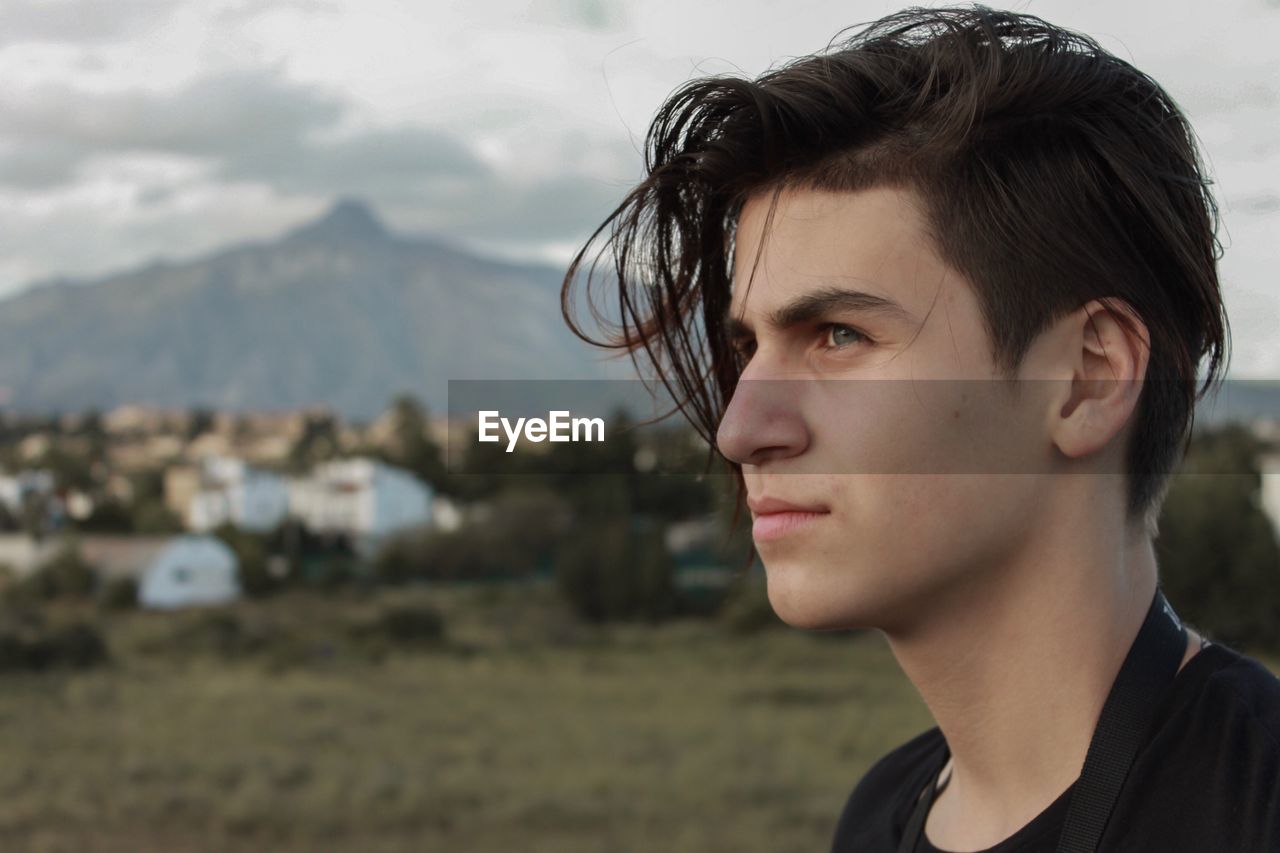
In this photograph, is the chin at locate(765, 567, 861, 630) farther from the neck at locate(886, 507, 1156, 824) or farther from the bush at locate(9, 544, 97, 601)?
the bush at locate(9, 544, 97, 601)

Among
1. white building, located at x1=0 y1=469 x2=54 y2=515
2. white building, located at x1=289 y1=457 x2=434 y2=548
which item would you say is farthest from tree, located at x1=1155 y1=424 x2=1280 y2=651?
white building, located at x1=0 y1=469 x2=54 y2=515

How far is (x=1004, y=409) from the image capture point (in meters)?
0.97

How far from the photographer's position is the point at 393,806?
1833 cm

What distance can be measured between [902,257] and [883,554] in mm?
232

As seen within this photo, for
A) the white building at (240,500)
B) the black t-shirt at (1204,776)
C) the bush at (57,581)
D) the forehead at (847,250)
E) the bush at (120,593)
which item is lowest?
the bush at (120,593)

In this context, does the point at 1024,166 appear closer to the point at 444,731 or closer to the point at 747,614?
the point at 444,731

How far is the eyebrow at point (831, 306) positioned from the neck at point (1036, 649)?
0.71ft

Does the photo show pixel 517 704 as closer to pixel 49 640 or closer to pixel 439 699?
pixel 439 699

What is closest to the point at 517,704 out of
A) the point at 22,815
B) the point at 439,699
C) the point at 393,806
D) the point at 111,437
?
the point at 439,699

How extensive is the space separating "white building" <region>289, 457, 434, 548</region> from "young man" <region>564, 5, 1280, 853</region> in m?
29.8

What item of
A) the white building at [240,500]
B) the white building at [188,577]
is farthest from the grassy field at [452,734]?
the white building at [240,500]

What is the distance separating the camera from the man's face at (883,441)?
96 centimetres

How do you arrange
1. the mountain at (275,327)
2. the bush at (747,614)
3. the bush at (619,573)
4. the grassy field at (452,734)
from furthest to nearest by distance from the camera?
the mountain at (275,327), the bush at (619,573), the bush at (747,614), the grassy field at (452,734)

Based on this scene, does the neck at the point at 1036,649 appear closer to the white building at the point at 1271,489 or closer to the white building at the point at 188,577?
the white building at the point at 1271,489
